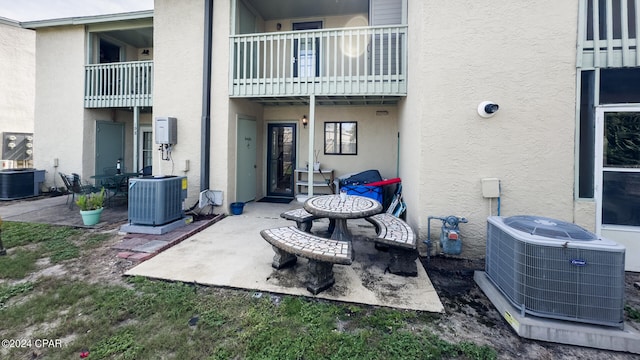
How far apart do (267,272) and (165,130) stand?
4.44 m

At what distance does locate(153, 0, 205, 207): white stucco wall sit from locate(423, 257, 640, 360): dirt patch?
5.46 meters

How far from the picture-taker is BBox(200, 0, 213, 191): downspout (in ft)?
19.9

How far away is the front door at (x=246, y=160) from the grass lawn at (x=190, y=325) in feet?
12.6

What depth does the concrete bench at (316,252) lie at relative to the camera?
285cm

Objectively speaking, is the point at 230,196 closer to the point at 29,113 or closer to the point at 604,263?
the point at 604,263

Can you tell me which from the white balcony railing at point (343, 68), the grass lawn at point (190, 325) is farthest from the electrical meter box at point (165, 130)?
the grass lawn at point (190, 325)

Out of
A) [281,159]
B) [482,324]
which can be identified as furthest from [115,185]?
[482,324]

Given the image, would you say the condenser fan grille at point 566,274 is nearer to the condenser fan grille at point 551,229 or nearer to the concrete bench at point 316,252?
the condenser fan grille at point 551,229

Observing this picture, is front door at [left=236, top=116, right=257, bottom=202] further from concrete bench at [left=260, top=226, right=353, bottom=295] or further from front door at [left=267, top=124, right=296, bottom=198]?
concrete bench at [left=260, top=226, right=353, bottom=295]

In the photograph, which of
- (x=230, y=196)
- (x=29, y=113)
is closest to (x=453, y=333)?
(x=230, y=196)

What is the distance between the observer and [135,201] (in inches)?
199

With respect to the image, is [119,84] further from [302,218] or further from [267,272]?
[267,272]

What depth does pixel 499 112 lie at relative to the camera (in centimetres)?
386

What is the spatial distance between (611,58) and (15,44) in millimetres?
16891
